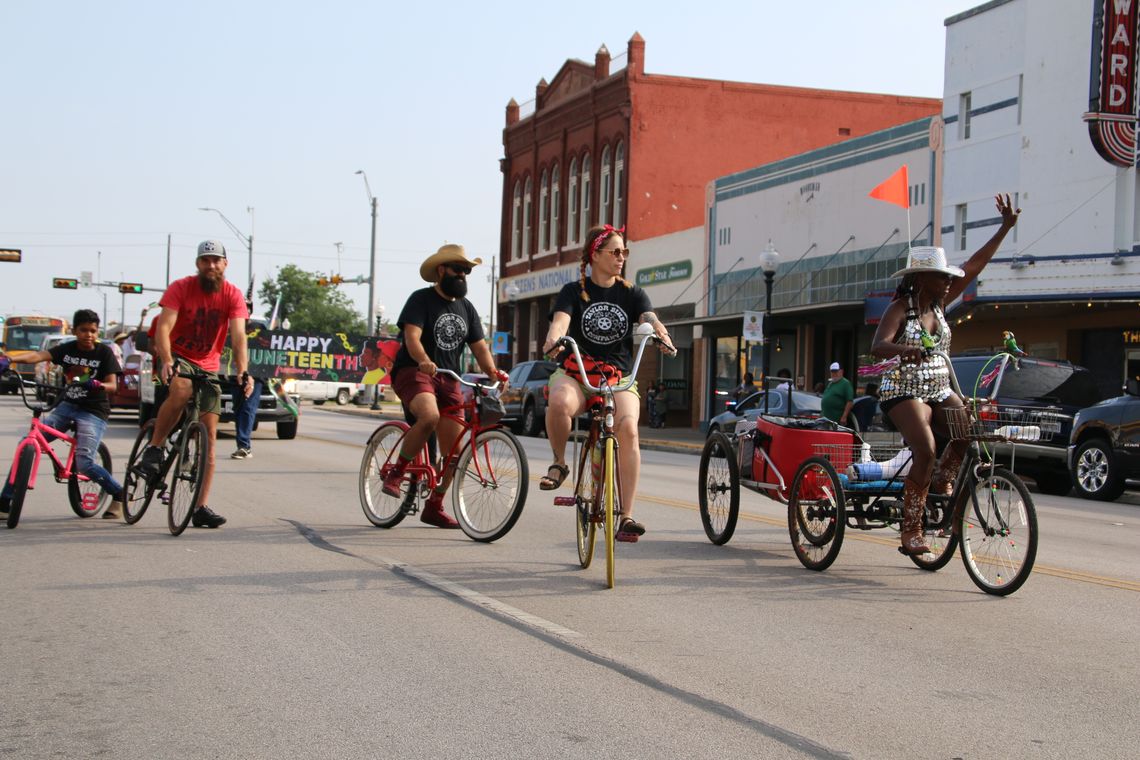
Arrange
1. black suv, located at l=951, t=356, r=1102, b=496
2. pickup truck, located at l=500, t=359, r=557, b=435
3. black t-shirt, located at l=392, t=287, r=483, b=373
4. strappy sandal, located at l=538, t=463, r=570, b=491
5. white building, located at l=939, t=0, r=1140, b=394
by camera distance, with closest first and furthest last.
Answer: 1. strappy sandal, located at l=538, t=463, r=570, b=491
2. black t-shirt, located at l=392, t=287, r=483, b=373
3. black suv, located at l=951, t=356, r=1102, b=496
4. white building, located at l=939, t=0, r=1140, b=394
5. pickup truck, located at l=500, t=359, r=557, b=435

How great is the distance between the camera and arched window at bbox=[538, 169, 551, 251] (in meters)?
54.1

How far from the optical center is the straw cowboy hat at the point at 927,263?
7734 millimetres

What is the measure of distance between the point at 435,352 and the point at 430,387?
0.33m

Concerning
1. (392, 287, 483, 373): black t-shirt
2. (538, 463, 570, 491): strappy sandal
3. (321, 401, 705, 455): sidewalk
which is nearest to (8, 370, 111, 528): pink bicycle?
(392, 287, 483, 373): black t-shirt

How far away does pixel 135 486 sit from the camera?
9.92 metres

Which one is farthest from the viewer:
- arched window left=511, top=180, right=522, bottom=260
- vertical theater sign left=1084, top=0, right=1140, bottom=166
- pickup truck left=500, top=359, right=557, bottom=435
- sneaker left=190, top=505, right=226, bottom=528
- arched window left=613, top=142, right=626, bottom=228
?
arched window left=511, top=180, right=522, bottom=260

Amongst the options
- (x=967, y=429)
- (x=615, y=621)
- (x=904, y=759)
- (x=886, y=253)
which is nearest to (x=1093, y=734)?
(x=904, y=759)

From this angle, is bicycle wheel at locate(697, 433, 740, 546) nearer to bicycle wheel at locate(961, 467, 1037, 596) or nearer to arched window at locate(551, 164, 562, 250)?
bicycle wheel at locate(961, 467, 1037, 596)

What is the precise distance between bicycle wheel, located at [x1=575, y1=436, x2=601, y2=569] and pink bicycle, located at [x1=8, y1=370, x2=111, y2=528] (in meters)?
3.97

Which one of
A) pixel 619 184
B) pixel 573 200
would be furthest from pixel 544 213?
pixel 619 184

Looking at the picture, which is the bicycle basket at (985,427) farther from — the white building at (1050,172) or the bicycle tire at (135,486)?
the white building at (1050,172)

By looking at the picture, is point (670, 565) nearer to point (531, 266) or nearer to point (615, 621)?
point (615, 621)

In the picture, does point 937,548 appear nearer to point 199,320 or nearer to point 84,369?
point 199,320

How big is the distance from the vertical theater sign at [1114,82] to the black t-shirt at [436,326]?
63.7ft
